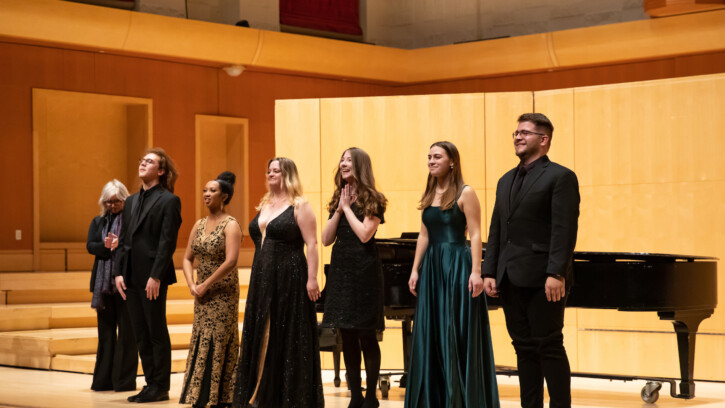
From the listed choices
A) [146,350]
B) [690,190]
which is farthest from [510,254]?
[690,190]

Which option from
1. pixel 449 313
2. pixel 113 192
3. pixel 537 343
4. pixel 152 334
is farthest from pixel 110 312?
pixel 537 343

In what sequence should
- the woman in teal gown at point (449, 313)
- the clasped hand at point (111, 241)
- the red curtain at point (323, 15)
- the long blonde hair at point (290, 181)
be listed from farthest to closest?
the red curtain at point (323, 15) → the clasped hand at point (111, 241) → the long blonde hair at point (290, 181) → the woman in teal gown at point (449, 313)

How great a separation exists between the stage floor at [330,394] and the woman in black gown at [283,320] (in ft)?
3.07

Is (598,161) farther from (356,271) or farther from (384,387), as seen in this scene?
(356,271)

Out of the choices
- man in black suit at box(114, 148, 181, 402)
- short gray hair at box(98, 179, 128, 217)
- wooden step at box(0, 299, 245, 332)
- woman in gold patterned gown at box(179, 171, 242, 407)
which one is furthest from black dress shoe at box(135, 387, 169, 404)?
wooden step at box(0, 299, 245, 332)

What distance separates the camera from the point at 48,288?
9.37 m

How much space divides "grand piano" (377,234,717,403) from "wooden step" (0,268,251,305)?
451cm

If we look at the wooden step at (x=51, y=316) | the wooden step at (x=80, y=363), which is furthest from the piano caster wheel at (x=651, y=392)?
the wooden step at (x=51, y=316)

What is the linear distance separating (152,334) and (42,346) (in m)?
2.30

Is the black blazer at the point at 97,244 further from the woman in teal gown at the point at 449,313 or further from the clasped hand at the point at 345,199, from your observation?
the woman in teal gown at the point at 449,313

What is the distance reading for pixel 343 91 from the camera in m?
12.9

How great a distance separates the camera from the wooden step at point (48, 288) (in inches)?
359

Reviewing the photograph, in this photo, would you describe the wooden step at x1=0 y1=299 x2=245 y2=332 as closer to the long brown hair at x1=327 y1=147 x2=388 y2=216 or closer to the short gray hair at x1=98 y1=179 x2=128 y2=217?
the short gray hair at x1=98 y1=179 x2=128 y2=217

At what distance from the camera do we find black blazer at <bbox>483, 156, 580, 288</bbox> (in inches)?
156
